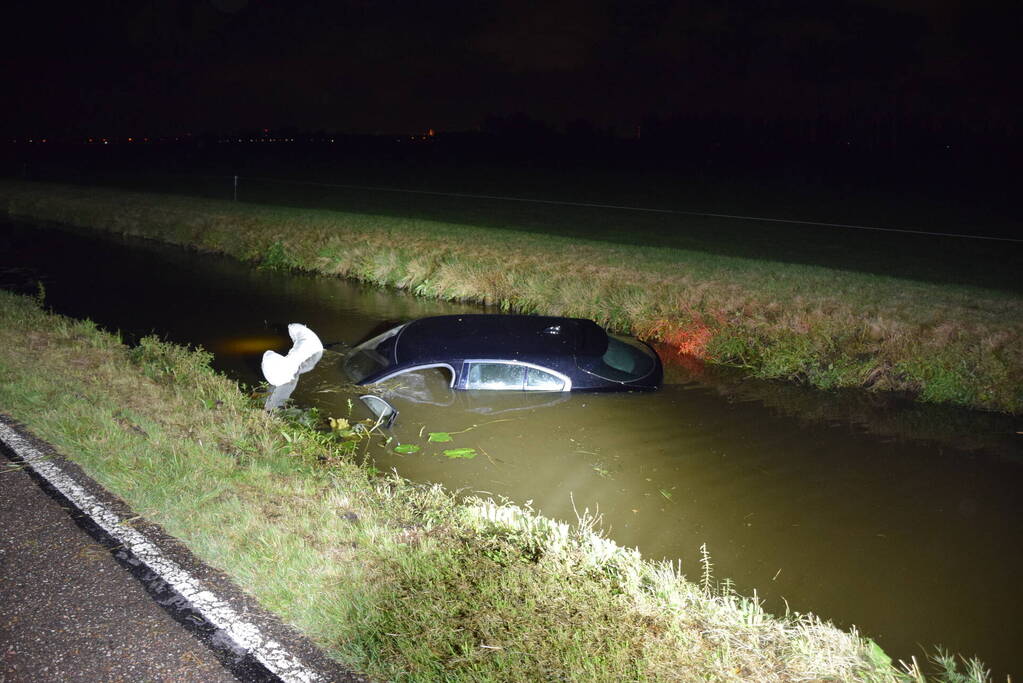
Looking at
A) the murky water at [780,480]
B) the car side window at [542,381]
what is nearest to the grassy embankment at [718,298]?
the murky water at [780,480]

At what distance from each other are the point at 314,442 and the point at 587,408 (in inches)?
124

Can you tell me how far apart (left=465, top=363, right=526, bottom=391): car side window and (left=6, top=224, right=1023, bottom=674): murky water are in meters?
0.30

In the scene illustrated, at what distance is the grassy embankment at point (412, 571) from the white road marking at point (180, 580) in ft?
0.61

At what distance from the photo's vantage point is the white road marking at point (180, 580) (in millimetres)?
3953

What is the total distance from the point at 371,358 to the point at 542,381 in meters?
2.05

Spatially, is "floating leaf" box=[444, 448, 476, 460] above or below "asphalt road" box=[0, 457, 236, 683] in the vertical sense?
below

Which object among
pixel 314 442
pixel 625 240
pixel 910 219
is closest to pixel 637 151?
pixel 910 219

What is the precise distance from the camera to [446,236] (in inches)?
846

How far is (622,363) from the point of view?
914cm

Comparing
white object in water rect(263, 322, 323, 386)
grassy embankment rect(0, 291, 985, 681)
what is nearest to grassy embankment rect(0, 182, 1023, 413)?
white object in water rect(263, 322, 323, 386)

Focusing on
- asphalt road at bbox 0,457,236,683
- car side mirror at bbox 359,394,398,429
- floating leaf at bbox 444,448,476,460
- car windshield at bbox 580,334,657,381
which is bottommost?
floating leaf at bbox 444,448,476,460

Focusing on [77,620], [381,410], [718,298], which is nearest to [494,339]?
[381,410]

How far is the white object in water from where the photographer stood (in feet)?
31.7

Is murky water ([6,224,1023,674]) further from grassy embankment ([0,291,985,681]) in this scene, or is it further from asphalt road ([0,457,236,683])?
asphalt road ([0,457,236,683])
